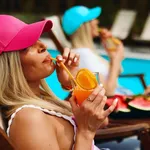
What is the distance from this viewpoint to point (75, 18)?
512 centimetres

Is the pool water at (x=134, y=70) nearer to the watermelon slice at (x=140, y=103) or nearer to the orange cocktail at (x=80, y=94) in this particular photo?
the watermelon slice at (x=140, y=103)

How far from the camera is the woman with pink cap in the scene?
220cm

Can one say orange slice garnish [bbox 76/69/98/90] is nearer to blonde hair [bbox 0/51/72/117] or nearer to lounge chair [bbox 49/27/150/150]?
blonde hair [bbox 0/51/72/117]

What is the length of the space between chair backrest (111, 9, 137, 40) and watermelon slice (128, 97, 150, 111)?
7026 millimetres

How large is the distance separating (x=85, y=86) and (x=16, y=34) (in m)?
0.40

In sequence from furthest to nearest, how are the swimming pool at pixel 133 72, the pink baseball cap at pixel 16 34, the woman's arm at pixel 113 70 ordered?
the swimming pool at pixel 133 72, the woman's arm at pixel 113 70, the pink baseball cap at pixel 16 34

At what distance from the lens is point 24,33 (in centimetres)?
236

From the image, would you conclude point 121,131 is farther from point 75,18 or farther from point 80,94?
point 75,18

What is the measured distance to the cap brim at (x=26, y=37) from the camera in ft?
7.63

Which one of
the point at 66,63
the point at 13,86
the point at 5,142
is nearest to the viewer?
the point at 5,142

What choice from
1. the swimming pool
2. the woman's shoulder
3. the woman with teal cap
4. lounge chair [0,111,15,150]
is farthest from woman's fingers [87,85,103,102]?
the swimming pool

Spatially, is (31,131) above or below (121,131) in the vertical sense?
above

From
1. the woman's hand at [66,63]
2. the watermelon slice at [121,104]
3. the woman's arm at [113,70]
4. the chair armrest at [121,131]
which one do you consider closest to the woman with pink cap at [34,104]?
the woman's hand at [66,63]

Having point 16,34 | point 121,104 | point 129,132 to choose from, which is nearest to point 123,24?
point 121,104
